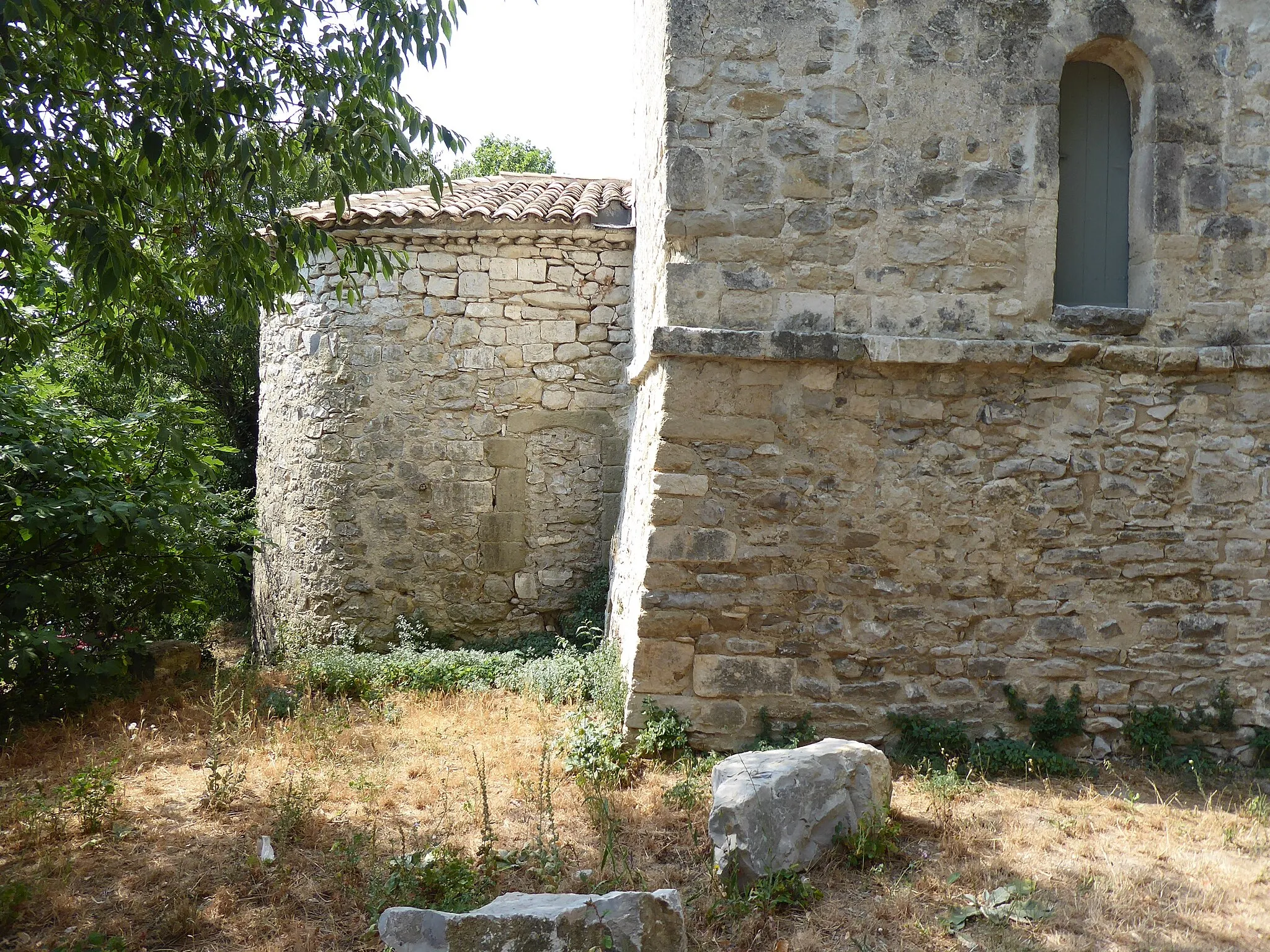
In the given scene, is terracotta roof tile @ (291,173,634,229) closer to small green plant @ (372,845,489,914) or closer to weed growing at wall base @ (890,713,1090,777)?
weed growing at wall base @ (890,713,1090,777)

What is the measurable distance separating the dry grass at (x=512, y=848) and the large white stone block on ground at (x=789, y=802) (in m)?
0.18

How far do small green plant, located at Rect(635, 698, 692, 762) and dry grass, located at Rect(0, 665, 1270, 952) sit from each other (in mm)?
141

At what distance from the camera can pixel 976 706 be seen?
16.8 ft

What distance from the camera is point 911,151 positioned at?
511 cm

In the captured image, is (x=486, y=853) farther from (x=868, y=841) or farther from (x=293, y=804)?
(x=868, y=841)

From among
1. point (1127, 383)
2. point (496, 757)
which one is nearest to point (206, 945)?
point (496, 757)

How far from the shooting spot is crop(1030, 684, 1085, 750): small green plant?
5.08 m

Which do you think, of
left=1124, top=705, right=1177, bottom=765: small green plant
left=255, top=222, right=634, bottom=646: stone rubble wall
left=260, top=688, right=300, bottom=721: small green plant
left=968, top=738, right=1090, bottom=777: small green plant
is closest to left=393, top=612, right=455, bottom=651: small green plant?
left=255, top=222, right=634, bottom=646: stone rubble wall

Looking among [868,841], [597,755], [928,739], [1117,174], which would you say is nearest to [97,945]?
[597,755]

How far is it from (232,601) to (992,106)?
385 inches

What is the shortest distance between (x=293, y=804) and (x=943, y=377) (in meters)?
4.17

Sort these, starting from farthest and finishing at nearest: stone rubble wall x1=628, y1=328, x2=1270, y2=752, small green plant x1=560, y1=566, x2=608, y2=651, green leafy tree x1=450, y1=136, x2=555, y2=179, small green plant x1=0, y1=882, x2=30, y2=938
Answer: green leafy tree x1=450, y1=136, x2=555, y2=179, small green plant x1=560, y1=566, x2=608, y2=651, stone rubble wall x1=628, y1=328, x2=1270, y2=752, small green plant x1=0, y1=882, x2=30, y2=938

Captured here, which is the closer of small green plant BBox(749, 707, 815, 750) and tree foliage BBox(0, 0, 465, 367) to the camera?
tree foliage BBox(0, 0, 465, 367)

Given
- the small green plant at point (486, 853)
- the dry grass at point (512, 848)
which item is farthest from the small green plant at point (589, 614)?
the small green plant at point (486, 853)
